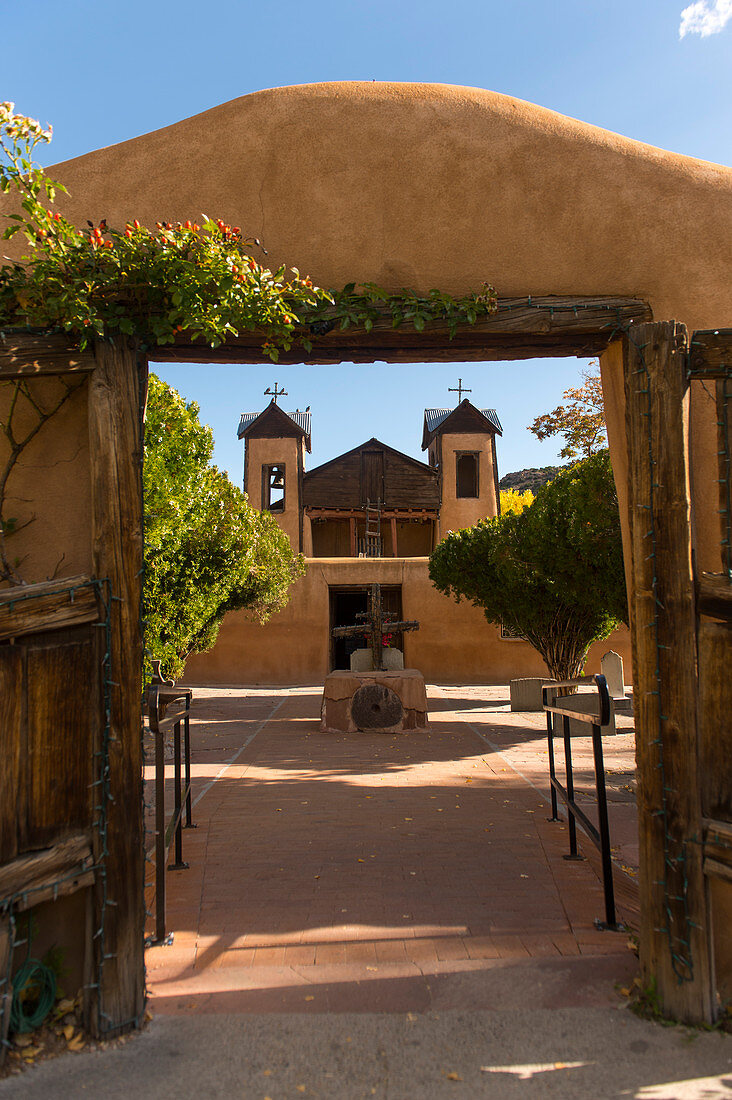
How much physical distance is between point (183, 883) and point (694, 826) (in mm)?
3310

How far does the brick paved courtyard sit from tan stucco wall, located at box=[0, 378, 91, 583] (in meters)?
2.15

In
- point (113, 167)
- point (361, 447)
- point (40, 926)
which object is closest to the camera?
point (40, 926)

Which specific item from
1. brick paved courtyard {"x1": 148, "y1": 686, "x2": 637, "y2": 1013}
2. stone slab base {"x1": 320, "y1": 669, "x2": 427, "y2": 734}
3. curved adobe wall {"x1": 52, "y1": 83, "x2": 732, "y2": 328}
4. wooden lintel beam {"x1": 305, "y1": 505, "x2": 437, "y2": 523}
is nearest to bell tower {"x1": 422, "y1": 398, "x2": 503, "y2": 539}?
wooden lintel beam {"x1": 305, "y1": 505, "x2": 437, "y2": 523}

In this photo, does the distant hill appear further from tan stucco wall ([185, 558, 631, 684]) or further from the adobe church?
tan stucco wall ([185, 558, 631, 684])

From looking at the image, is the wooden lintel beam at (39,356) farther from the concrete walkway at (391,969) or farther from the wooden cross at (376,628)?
the wooden cross at (376,628)

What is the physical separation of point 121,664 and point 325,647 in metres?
18.9

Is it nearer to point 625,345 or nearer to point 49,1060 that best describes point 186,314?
point 625,345

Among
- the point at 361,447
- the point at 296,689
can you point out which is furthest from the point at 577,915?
the point at 361,447

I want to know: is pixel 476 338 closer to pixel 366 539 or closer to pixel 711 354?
pixel 711 354

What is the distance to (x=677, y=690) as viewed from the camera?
11.0 feet

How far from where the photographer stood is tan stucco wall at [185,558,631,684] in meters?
21.8

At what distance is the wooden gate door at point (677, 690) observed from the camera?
3256 mm

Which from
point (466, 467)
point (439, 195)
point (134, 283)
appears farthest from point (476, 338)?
point (466, 467)

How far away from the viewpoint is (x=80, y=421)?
366 centimetres
